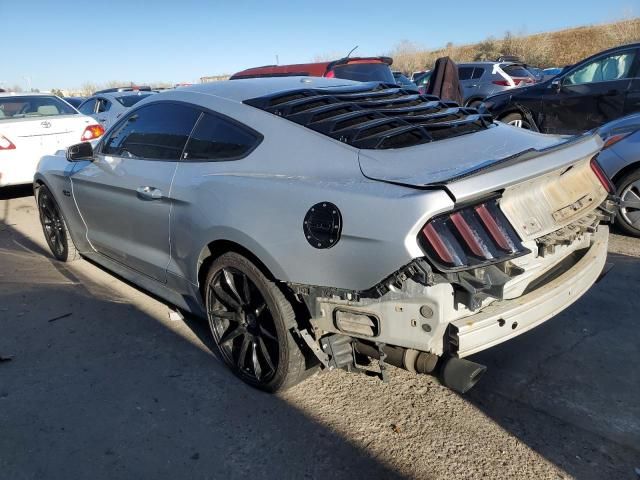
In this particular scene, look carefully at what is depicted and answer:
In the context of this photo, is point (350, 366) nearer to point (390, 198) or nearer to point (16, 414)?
point (390, 198)

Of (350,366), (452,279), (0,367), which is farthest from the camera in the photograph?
(0,367)

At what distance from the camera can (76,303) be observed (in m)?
4.26

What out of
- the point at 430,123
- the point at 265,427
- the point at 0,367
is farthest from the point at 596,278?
the point at 0,367

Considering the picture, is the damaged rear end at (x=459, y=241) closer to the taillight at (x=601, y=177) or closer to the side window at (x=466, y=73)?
the taillight at (x=601, y=177)

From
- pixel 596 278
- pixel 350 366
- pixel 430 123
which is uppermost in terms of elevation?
pixel 430 123

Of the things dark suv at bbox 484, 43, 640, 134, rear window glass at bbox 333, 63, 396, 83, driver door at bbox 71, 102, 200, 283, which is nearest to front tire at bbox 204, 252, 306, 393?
driver door at bbox 71, 102, 200, 283

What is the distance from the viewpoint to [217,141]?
306cm

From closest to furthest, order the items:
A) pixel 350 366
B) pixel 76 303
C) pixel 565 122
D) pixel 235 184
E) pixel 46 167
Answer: pixel 350 366 → pixel 235 184 → pixel 76 303 → pixel 46 167 → pixel 565 122

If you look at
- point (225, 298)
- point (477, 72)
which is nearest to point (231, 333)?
point (225, 298)

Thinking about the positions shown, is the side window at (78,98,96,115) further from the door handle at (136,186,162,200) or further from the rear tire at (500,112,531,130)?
the door handle at (136,186,162,200)

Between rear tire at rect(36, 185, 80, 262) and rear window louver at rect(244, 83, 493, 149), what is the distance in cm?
287

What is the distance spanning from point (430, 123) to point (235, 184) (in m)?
1.15

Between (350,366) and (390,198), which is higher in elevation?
(390,198)

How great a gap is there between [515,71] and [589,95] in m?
7.68
